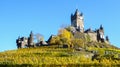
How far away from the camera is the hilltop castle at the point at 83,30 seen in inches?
6511

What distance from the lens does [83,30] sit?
178m

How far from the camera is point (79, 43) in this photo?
122062 millimetres

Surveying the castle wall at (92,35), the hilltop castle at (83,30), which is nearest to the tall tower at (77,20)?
the hilltop castle at (83,30)

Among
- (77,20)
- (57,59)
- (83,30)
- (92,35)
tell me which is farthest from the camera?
(77,20)

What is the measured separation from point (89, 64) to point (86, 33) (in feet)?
373

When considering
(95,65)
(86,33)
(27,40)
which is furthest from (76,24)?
(95,65)

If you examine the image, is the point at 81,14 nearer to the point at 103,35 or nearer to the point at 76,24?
the point at 76,24

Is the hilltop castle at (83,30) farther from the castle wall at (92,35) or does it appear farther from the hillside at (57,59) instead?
the hillside at (57,59)

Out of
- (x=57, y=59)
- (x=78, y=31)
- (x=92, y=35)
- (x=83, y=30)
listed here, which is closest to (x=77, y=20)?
(x=83, y=30)

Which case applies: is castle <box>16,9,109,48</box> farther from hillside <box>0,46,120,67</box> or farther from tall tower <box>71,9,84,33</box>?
hillside <box>0,46,120,67</box>

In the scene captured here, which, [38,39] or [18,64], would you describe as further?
[38,39]

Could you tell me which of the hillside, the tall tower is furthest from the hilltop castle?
the hillside

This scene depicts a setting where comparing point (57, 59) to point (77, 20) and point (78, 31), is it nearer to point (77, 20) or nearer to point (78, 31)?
point (78, 31)

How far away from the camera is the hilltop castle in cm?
16538
